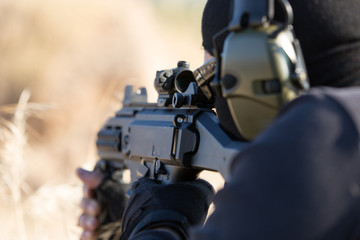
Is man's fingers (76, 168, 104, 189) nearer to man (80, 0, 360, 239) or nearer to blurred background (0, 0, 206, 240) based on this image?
man (80, 0, 360, 239)

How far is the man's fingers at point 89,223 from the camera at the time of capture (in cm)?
230

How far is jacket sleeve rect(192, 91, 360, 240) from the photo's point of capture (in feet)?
2.14

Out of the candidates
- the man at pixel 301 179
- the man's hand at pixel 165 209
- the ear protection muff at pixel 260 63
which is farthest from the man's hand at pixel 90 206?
the man at pixel 301 179

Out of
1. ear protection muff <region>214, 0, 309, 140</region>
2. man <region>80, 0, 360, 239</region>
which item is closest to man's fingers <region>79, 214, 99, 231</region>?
ear protection muff <region>214, 0, 309, 140</region>

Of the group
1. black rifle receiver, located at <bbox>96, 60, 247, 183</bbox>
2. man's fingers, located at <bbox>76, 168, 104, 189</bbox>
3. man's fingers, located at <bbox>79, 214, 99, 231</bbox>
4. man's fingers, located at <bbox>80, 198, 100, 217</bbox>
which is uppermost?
black rifle receiver, located at <bbox>96, 60, 247, 183</bbox>

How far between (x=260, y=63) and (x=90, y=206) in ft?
5.64

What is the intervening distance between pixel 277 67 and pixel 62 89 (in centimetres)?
481

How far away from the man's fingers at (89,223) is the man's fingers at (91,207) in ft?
0.08

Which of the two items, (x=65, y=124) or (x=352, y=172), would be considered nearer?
(x=352, y=172)

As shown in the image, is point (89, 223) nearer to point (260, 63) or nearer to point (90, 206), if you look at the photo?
point (90, 206)

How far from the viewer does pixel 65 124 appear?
203 inches

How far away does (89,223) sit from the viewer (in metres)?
2.31

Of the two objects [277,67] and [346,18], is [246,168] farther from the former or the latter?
[346,18]

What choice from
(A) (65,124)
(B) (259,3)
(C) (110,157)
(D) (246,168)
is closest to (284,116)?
(D) (246,168)
